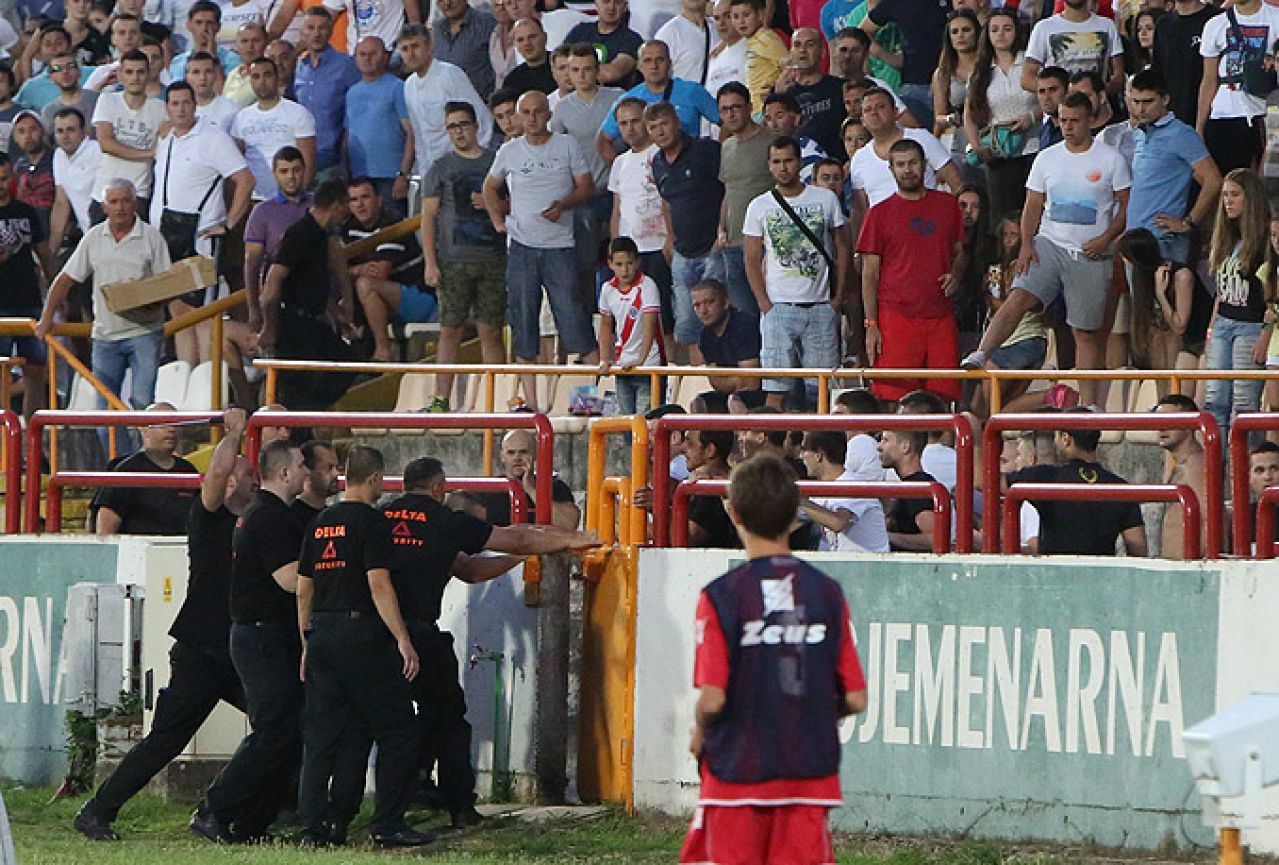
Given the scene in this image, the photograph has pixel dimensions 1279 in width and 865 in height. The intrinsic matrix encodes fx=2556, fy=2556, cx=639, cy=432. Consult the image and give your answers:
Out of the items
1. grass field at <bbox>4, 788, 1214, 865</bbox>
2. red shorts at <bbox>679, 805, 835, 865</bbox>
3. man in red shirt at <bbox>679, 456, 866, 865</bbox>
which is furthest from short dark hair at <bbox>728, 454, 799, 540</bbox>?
grass field at <bbox>4, 788, 1214, 865</bbox>

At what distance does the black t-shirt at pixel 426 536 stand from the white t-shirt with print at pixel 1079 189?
5329 millimetres

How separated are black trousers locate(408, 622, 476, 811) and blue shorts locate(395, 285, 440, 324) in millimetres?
7759

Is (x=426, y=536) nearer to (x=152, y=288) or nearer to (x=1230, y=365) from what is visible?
(x=1230, y=365)

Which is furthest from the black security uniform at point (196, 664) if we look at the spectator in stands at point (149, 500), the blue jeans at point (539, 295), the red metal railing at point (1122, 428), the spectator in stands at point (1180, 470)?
the blue jeans at point (539, 295)

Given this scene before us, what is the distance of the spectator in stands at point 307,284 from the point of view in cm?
1806

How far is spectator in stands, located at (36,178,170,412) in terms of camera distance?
18.4 metres

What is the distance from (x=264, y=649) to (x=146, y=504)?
2583 millimetres

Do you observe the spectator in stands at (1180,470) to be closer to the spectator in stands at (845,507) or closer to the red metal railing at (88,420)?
the spectator in stands at (845,507)

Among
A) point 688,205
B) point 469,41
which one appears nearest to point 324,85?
point 469,41

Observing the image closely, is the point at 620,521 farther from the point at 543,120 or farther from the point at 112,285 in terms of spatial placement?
the point at 112,285

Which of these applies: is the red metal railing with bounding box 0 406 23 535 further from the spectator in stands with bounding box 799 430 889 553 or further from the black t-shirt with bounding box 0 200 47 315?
the black t-shirt with bounding box 0 200 47 315

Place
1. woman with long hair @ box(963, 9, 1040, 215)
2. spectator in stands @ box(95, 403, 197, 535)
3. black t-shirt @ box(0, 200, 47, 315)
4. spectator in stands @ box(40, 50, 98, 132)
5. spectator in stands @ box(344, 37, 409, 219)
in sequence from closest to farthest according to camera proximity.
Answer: spectator in stands @ box(95, 403, 197, 535) < woman with long hair @ box(963, 9, 1040, 215) < spectator in stands @ box(344, 37, 409, 219) < black t-shirt @ box(0, 200, 47, 315) < spectator in stands @ box(40, 50, 98, 132)

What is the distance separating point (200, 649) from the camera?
1257 centimetres

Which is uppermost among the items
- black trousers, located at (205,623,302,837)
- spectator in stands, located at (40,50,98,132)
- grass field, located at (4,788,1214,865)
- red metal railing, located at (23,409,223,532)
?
spectator in stands, located at (40,50,98,132)
